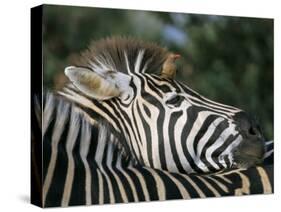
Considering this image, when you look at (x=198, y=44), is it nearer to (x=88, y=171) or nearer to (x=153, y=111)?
(x=153, y=111)

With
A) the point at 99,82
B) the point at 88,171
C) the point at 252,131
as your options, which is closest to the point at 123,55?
the point at 99,82

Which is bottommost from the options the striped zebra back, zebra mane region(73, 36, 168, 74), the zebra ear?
the striped zebra back

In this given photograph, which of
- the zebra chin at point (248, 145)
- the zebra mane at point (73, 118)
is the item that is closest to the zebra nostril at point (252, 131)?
the zebra chin at point (248, 145)

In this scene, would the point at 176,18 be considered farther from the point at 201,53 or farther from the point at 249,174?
the point at 249,174

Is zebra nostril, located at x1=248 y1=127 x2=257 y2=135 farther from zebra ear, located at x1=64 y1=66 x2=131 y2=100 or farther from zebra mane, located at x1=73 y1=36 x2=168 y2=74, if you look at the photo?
zebra ear, located at x1=64 y1=66 x2=131 y2=100

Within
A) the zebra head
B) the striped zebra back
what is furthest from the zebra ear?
the striped zebra back

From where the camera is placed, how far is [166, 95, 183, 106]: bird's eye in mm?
9772

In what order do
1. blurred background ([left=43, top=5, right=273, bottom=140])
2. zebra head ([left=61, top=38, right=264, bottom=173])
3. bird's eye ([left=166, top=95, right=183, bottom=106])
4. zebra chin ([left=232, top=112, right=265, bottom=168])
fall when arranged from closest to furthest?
blurred background ([left=43, top=5, right=273, bottom=140]) < zebra head ([left=61, top=38, right=264, bottom=173]) < bird's eye ([left=166, top=95, right=183, bottom=106]) < zebra chin ([left=232, top=112, right=265, bottom=168])

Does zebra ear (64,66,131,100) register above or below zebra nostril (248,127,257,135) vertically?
above

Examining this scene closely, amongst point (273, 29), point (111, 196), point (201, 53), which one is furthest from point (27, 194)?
point (273, 29)

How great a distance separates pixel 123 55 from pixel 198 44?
3.19 ft

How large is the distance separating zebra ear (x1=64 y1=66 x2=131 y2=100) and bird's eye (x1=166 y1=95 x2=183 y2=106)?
0.50 m

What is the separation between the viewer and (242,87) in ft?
33.9

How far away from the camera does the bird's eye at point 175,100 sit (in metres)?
9.77
